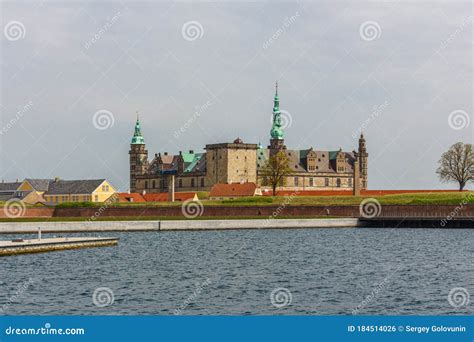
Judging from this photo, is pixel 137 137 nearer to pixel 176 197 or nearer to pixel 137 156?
pixel 137 156

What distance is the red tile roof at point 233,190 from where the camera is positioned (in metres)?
124

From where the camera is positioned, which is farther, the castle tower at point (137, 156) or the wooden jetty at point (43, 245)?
the castle tower at point (137, 156)

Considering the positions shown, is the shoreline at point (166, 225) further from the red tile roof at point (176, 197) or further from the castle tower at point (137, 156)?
the castle tower at point (137, 156)

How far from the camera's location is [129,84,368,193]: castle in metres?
144

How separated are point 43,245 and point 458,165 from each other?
7811 cm

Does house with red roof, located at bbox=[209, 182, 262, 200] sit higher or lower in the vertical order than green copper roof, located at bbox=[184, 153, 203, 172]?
lower

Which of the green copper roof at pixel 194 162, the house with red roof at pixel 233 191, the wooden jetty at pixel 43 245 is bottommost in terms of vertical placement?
the wooden jetty at pixel 43 245

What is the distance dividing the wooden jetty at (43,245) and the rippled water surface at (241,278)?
0.88 m

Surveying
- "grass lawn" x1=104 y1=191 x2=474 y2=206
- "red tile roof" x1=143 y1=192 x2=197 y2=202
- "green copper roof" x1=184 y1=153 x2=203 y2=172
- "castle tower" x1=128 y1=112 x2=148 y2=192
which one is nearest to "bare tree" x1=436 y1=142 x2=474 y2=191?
"grass lawn" x1=104 y1=191 x2=474 y2=206

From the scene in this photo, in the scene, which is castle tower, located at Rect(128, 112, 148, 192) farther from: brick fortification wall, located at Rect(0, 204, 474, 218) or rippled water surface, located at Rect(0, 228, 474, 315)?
rippled water surface, located at Rect(0, 228, 474, 315)

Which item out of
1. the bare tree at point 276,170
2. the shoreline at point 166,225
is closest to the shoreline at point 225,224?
the shoreline at point 166,225

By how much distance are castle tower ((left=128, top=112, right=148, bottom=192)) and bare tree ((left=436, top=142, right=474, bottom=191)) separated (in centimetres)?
7398

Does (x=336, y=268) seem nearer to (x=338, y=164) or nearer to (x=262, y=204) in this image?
(x=262, y=204)

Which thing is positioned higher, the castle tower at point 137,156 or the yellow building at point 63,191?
the castle tower at point 137,156
